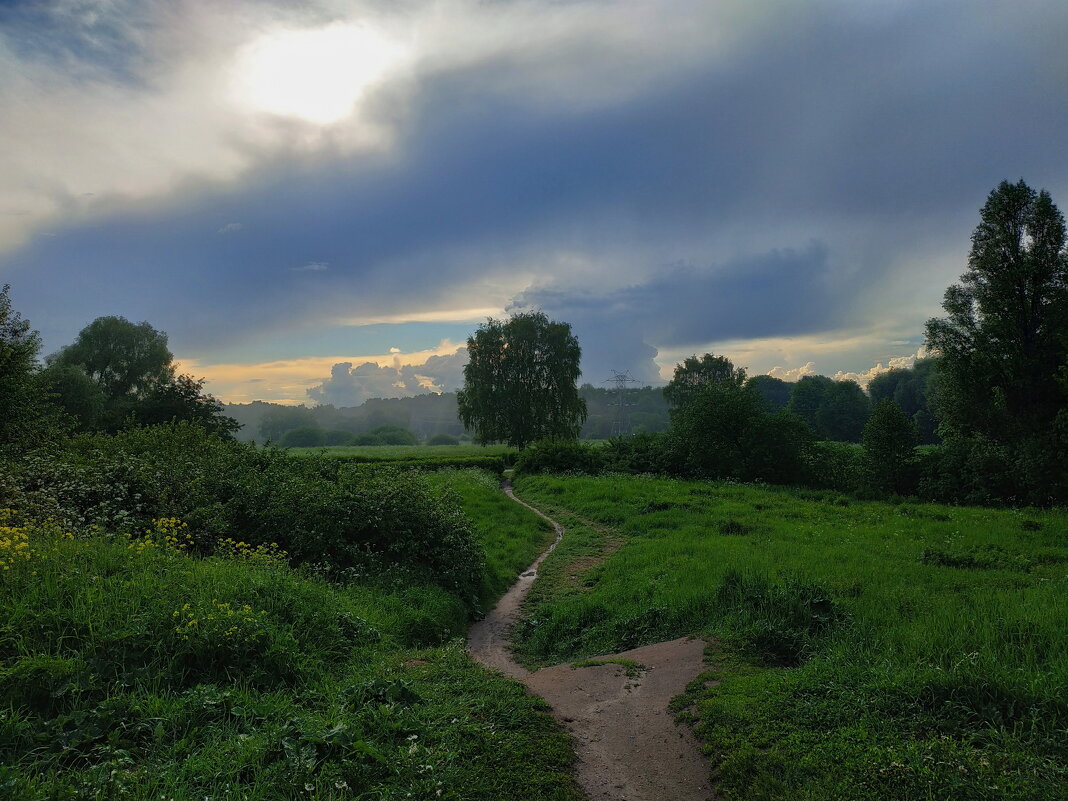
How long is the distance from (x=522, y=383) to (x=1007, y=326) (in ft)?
117

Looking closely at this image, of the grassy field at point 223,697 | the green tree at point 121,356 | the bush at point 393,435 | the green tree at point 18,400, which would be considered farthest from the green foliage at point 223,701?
the bush at point 393,435

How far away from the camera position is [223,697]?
16.8 ft

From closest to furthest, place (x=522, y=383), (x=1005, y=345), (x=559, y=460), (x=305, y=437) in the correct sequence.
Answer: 1. (x=1005, y=345)
2. (x=559, y=460)
3. (x=522, y=383)
4. (x=305, y=437)

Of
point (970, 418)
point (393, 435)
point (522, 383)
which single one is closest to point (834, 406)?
point (522, 383)

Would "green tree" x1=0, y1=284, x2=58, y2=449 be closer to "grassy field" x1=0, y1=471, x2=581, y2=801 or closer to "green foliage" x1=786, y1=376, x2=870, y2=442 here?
"grassy field" x1=0, y1=471, x2=581, y2=801

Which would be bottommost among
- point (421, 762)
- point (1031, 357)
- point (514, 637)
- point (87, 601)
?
point (514, 637)

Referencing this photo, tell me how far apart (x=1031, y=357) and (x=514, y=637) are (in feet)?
101

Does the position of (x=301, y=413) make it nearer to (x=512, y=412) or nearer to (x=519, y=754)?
(x=512, y=412)

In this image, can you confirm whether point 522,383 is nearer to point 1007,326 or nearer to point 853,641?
point 1007,326

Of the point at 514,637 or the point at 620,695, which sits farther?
the point at 514,637

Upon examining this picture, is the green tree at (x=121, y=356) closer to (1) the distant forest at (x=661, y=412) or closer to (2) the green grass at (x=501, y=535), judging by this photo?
(1) the distant forest at (x=661, y=412)

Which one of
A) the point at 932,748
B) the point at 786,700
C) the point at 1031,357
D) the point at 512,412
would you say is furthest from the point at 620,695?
the point at 512,412

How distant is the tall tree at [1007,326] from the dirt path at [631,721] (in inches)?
1108

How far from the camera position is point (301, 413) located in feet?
538
